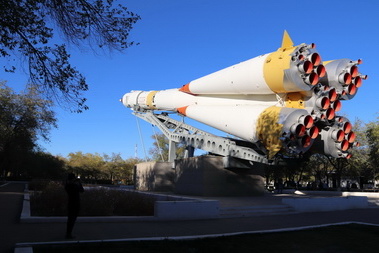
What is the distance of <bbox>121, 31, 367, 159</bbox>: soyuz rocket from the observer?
15008mm

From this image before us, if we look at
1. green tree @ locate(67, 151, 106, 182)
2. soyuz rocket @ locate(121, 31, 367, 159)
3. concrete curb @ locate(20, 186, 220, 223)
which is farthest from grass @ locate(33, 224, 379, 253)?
green tree @ locate(67, 151, 106, 182)

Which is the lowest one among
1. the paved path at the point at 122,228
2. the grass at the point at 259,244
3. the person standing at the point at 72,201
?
the paved path at the point at 122,228

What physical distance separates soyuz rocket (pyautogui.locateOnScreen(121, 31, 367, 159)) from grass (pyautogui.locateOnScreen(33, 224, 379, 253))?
681 centimetres

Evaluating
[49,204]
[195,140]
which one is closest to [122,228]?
[49,204]

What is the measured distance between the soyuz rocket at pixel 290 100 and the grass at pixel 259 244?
6.81 m

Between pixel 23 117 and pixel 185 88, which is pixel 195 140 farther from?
pixel 23 117

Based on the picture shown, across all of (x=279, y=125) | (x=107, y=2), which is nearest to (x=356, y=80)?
(x=279, y=125)

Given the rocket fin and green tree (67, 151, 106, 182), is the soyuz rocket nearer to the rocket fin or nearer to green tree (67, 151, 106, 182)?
the rocket fin

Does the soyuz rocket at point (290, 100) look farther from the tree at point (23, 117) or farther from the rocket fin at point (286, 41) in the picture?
the tree at point (23, 117)

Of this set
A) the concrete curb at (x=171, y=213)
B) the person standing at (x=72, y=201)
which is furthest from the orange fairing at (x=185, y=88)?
the person standing at (x=72, y=201)

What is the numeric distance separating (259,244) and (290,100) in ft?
35.7

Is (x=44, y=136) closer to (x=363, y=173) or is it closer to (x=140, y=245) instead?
(x=140, y=245)

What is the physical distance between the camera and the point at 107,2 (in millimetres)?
8625

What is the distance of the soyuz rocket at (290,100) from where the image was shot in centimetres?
1501
